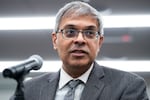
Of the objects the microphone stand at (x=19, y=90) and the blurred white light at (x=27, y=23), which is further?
the blurred white light at (x=27, y=23)

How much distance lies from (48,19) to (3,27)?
2.02 feet

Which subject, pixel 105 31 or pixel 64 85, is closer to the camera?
pixel 64 85

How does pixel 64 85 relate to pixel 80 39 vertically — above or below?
below

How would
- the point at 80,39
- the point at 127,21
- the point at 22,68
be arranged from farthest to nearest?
the point at 127,21
the point at 80,39
the point at 22,68

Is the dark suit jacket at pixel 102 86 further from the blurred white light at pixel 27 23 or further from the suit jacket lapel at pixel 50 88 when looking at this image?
the blurred white light at pixel 27 23

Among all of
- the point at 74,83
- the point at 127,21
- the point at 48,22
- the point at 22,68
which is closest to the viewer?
the point at 22,68

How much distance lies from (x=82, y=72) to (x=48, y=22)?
248cm

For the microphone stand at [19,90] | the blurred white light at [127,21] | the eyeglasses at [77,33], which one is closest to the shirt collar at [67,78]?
the eyeglasses at [77,33]

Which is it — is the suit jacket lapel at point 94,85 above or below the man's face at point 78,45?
below

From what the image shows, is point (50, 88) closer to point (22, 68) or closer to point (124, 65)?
point (22, 68)

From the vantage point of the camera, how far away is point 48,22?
154 inches

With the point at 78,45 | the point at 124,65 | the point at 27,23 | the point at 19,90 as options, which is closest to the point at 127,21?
the point at 124,65

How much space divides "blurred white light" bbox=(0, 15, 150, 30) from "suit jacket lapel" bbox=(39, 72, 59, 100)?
2221mm

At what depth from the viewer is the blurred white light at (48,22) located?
149 inches
